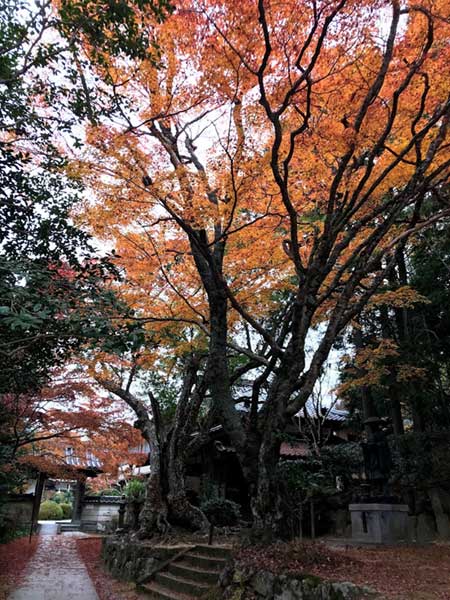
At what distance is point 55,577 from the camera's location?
10.6 m

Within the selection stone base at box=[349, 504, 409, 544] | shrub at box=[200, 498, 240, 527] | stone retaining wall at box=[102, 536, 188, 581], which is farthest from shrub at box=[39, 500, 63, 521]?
stone base at box=[349, 504, 409, 544]

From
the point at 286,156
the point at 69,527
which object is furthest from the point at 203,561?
the point at 69,527

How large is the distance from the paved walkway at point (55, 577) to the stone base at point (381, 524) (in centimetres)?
577

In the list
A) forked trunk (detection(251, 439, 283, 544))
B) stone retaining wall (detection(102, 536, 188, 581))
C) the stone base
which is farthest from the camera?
the stone base

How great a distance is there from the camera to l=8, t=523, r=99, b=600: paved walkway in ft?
28.2

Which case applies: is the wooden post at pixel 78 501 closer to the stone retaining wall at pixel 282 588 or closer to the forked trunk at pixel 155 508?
the forked trunk at pixel 155 508

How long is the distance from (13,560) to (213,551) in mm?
7726

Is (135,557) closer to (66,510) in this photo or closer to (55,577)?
(55,577)

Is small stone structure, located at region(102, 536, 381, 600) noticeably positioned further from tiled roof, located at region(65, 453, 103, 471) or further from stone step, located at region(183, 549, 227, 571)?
tiled roof, located at region(65, 453, 103, 471)

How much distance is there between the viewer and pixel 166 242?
1029cm

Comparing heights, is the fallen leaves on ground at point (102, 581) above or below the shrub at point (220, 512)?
below

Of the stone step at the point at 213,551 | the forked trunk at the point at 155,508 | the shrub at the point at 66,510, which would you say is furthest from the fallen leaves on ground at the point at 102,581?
the shrub at the point at 66,510

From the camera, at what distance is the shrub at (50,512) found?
29.9 meters

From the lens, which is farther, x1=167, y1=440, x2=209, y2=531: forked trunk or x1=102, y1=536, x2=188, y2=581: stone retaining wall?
x1=167, y1=440, x2=209, y2=531: forked trunk
